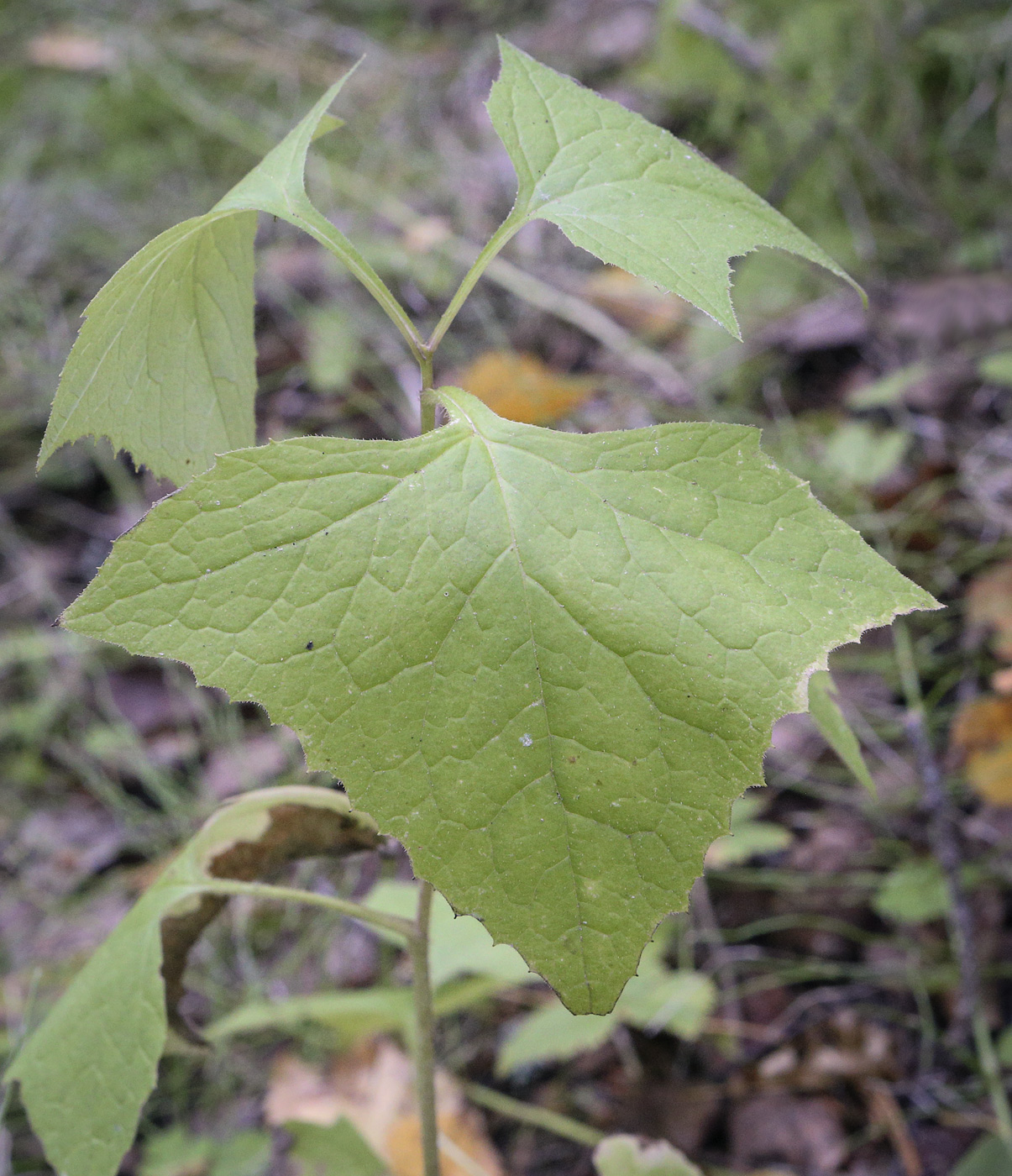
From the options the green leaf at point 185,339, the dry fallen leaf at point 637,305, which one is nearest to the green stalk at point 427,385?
the green leaf at point 185,339

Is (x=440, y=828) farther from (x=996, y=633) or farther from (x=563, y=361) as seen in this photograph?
(x=563, y=361)

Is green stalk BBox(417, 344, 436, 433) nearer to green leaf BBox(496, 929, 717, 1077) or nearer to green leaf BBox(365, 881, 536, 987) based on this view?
green leaf BBox(365, 881, 536, 987)

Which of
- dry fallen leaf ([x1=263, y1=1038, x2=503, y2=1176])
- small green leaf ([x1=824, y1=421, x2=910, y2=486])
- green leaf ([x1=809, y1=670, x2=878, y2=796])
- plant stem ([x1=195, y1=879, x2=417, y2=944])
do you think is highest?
green leaf ([x1=809, y1=670, x2=878, y2=796])

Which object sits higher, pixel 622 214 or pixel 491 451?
pixel 622 214

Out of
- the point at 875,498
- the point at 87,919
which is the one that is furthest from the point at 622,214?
the point at 87,919

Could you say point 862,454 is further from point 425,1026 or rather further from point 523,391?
point 425,1026

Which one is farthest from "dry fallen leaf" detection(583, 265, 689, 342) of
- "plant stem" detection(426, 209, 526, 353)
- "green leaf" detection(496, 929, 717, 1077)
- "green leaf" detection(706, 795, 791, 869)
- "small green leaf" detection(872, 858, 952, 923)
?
"plant stem" detection(426, 209, 526, 353)
